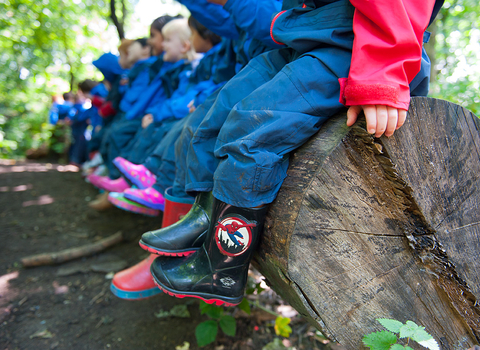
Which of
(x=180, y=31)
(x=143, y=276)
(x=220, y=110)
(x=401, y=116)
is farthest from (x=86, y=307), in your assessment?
(x=180, y=31)

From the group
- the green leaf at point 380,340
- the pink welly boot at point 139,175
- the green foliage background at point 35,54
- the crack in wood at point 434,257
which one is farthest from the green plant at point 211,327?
the green foliage background at point 35,54

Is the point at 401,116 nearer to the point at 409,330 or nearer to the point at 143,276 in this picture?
the point at 409,330

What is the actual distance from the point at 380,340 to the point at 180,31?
311 centimetres

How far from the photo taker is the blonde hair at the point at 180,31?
2991 mm

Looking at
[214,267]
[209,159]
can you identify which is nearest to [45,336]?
[214,267]

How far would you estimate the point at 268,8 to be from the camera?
4.74 ft

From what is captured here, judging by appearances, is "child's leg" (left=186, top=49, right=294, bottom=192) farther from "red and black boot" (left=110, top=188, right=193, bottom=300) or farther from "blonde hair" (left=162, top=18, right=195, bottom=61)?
"blonde hair" (left=162, top=18, right=195, bottom=61)

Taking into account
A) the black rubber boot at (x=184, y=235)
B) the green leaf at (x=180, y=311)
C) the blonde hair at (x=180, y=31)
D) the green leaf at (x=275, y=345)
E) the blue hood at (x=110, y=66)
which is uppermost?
the blonde hair at (x=180, y=31)

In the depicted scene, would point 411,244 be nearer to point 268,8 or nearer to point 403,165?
point 403,165

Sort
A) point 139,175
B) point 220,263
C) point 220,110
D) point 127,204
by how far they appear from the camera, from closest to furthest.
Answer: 1. point 220,263
2. point 220,110
3. point 127,204
4. point 139,175

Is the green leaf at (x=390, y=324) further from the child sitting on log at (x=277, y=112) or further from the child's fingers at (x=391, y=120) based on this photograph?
the child's fingers at (x=391, y=120)

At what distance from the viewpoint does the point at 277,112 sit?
96cm

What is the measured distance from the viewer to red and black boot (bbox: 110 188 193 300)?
150 cm

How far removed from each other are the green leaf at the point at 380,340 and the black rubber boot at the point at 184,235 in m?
0.67
